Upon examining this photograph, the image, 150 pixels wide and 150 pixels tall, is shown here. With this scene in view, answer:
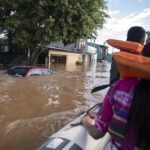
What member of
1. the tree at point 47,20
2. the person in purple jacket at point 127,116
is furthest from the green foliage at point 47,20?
the person in purple jacket at point 127,116

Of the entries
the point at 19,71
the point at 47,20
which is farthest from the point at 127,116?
the point at 47,20

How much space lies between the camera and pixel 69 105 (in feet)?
40.7

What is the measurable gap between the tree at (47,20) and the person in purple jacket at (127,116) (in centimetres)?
2352

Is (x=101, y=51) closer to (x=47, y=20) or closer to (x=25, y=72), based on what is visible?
(x=47, y=20)

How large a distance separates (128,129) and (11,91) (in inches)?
517

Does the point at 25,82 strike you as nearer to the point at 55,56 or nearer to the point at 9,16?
the point at 9,16

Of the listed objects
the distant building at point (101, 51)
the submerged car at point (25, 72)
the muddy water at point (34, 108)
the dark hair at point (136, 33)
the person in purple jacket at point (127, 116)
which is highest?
the dark hair at point (136, 33)

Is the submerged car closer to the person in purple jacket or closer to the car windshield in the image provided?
the car windshield

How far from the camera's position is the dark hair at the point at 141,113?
6.84 feet

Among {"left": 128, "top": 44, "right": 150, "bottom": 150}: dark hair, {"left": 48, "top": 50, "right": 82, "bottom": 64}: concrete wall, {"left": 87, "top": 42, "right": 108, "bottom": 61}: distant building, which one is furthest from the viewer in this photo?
{"left": 87, "top": 42, "right": 108, "bottom": 61}: distant building

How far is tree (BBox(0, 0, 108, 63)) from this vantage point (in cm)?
2594

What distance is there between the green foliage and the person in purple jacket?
23.5 metres

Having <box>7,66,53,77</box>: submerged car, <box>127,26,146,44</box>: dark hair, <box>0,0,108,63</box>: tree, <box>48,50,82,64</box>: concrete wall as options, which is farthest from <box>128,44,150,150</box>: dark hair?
<box>48,50,82,64</box>: concrete wall

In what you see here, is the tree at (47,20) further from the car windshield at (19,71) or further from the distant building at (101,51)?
the distant building at (101,51)
